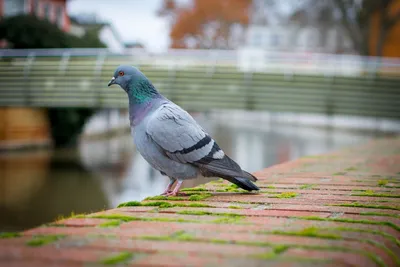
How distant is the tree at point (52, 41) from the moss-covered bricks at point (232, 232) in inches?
913

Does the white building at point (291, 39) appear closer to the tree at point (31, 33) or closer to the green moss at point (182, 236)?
the tree at point (31, 33)

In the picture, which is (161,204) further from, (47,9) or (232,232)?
(47,9)

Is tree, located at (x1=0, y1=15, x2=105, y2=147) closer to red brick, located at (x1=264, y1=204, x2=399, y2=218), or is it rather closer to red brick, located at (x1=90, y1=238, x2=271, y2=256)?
red brick, located at (x1=264, y1=204, x2=399, y2=218)

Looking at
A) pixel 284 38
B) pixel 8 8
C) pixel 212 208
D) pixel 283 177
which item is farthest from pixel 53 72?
pixel 284 38

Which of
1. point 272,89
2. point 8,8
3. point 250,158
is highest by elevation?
point 8,8

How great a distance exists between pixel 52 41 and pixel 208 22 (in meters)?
24.7

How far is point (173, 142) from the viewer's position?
13.9 feet

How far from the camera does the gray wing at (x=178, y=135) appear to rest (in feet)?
13.9

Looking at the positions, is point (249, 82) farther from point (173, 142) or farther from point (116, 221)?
point (116, 221)

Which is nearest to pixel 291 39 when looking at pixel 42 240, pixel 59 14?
pixel 59 14

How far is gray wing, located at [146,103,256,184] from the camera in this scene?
4246 mm

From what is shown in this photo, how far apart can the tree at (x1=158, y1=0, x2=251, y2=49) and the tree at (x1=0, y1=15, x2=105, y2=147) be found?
71.7 ft

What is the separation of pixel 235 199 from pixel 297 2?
112 ft

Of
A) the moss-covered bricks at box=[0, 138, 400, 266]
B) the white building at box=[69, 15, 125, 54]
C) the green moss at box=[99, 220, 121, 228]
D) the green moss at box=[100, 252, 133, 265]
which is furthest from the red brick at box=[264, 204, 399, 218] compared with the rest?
the white building at box=[69, 15, 125, 54]
